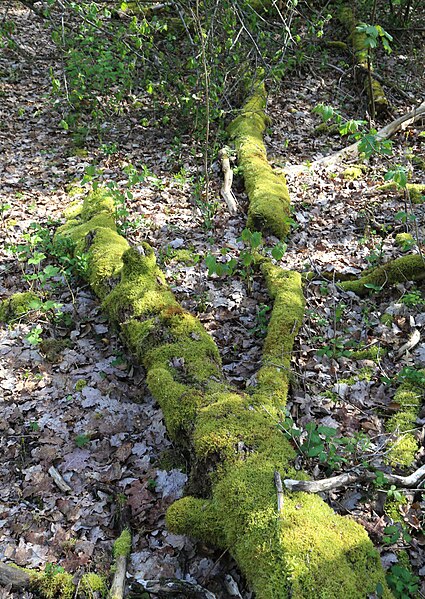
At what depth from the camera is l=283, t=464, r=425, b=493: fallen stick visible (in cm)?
260

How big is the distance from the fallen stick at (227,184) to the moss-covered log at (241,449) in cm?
233

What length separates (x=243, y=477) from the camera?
105 inches

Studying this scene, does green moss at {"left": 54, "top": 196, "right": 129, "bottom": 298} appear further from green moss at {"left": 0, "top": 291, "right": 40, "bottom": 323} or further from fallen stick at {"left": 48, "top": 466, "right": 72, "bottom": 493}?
fallen stick at {"left": 48, "top": 466, "right": 72, "bottom": 493}

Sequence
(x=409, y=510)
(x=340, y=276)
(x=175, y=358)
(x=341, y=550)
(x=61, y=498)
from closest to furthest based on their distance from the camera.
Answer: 1. (x=341, y=550)
2. (x=409, y=510)
3. (x=61, y=498)
4. (x=175, y=358)
5. (x=340, y=276)

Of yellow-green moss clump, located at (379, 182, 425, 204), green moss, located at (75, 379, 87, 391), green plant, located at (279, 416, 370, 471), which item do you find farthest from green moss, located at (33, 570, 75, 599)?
yellow-green moss clump, located at (379, 182, 425, 204)

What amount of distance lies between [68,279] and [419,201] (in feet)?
14.9

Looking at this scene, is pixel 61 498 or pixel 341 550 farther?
pixel 61 498

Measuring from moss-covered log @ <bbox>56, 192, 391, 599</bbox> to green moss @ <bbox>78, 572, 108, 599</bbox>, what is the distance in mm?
546

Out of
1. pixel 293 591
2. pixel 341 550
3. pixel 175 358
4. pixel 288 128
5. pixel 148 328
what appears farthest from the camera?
pixel 288 128

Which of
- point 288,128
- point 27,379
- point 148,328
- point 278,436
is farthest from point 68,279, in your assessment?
point 288,128

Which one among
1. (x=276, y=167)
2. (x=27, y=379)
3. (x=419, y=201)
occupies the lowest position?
(x=27, y=379)

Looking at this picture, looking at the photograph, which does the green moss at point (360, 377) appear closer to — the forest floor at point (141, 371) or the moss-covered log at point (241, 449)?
the forest floor at point (141, 371)

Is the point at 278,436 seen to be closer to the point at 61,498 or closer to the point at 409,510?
the point at 409,510

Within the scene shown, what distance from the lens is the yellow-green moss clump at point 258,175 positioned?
6133mm
